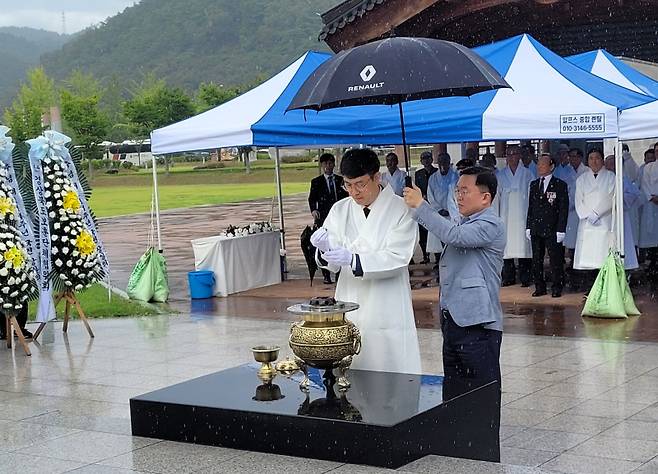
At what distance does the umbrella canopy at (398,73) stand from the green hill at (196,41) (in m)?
124

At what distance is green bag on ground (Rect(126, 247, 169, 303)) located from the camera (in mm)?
13447

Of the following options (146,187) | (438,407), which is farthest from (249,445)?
(146,187)

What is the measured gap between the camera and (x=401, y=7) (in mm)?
16750

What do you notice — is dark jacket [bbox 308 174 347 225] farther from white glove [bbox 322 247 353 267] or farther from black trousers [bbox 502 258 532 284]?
white glove [bbox 322 247 353 267]

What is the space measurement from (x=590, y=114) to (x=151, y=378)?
538cm

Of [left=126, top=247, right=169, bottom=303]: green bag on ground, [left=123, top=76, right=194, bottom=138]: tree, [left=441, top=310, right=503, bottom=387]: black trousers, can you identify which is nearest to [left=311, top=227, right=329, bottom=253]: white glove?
[left=441, top=310, right=503, bottom=387]: black trousers

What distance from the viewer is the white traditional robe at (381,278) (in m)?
5.45

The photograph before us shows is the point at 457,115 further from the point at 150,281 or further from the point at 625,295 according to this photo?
the point at 150,281

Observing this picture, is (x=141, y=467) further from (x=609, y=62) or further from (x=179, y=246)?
(x=179, y=246)

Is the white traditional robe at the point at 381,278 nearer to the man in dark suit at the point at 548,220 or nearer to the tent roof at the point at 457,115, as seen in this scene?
the tent roof at the point at 457,115

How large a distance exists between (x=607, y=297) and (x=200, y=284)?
18.5ft

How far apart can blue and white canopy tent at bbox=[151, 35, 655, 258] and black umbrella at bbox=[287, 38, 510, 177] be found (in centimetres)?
465

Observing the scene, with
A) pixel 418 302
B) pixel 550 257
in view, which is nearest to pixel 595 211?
pixel 550 257

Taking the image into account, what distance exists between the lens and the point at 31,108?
91.4 m
